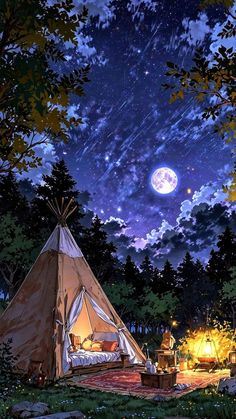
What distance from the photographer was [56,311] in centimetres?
1183

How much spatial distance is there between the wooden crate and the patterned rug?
0.11 metres

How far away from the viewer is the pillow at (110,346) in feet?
43.0

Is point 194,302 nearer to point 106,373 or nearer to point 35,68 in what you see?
point 106,373

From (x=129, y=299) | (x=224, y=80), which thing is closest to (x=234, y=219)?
(x=129, y=299)

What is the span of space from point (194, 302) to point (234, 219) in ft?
40.9

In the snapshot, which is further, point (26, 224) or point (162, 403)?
point (26, 224)

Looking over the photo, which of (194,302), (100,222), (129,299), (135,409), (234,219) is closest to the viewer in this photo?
(135,409)

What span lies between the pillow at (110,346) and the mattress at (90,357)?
20 centimetres

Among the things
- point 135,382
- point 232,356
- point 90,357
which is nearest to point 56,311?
point 90,357

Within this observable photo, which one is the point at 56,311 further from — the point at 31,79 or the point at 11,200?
the point at 11,200

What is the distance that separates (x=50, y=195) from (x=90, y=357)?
11.9 m

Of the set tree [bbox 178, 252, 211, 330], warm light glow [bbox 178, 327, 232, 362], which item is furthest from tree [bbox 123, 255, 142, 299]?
warm light glow [bbox 178, 327, 232, 362]

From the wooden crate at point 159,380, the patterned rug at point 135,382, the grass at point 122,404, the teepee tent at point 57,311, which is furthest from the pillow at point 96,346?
the wooden crate at point 159,380

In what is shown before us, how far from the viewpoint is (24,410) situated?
6.94 meters
